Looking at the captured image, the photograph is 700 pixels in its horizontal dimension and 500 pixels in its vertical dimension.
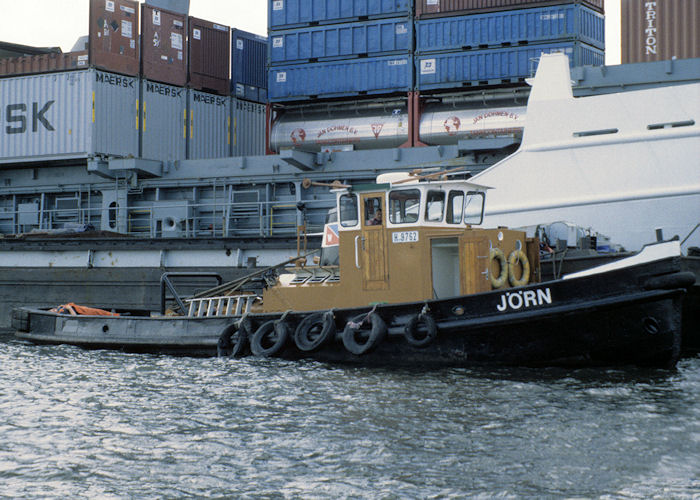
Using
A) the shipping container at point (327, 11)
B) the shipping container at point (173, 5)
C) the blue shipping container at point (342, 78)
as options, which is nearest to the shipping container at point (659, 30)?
the blue shipping container at point (342, 78)

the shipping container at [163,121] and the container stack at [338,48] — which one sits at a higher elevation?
the container stack at [338,48]

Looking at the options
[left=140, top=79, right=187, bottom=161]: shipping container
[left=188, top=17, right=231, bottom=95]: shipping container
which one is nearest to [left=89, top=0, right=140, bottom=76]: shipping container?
[left=140, top=79, right=187, bottom=161]: shipping container

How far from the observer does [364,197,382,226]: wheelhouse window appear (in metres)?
11.0

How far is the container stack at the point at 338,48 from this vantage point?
2183 cm

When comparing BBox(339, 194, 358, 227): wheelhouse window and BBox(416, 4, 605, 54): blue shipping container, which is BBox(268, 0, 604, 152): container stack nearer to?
BBox(416, 4, 605, 54): blue shipping container

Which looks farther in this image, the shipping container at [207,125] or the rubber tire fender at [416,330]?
the shipping container at [207,125]

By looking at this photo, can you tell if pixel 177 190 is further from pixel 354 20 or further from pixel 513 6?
pixel 513 6

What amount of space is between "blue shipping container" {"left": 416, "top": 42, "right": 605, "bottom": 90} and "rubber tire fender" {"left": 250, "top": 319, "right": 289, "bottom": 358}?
1126 cm

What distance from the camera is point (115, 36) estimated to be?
22.5 metres

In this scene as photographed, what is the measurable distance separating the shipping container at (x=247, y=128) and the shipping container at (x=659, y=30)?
41.8 ft

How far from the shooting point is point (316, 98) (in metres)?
22.5

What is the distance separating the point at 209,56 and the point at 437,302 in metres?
17.3

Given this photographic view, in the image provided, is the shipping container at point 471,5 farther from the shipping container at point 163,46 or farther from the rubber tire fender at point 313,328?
the rubber tire fender at point 313,328

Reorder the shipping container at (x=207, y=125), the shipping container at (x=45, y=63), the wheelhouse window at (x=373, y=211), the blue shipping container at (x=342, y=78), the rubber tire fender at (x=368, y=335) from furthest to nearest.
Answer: the shipping container at (x=207, y=125), the shipping container at (x=45, y=63), the blue shipping container at (x=342, y=78), the wheelhouse window at (x=373, y=211), the rubber tire fender at (x=368, y=335)
